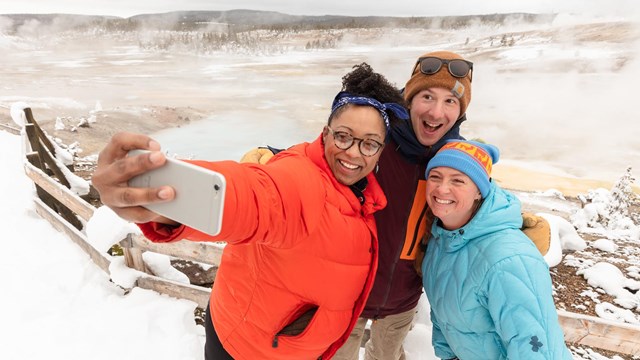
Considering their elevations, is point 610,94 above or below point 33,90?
above

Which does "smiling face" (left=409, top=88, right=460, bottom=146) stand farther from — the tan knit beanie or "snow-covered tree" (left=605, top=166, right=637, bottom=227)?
"snow-covered tree" (left=605, top=166, right=637, bottom=227)

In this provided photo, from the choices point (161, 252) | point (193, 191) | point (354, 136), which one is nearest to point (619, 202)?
point (161, 252)

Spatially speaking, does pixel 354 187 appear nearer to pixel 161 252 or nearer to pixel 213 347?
pixel 213 347

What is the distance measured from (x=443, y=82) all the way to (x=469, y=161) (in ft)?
2.06

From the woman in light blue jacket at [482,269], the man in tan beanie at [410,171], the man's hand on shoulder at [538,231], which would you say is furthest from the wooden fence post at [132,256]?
the man's hand on shoulder at [538,231]

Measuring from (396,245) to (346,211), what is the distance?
0.64 metres

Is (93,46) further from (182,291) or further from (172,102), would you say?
(182,291)

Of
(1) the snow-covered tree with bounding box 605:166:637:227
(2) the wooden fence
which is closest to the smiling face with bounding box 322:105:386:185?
(2) the wooden fence

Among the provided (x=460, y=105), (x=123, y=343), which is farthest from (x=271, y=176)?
(x=123, y=343)

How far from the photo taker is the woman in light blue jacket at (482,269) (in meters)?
1.50

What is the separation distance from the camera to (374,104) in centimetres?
155

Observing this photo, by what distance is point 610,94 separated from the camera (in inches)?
1278

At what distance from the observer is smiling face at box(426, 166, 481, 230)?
177 centimetres

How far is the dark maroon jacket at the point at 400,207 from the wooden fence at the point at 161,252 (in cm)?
129
